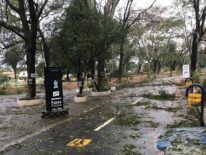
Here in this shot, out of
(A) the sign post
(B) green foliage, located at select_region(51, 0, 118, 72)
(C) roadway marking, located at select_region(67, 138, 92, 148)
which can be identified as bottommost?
(C) roadway marking, located at select_region(67, 138, 92, 148)

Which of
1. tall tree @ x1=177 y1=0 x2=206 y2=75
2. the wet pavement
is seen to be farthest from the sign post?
tall tree @ x1=177 y1=0 x2=206 y2=75

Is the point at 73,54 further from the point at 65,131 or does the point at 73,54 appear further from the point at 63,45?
the point at 65,131

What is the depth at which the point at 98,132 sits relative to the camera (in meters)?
8.93

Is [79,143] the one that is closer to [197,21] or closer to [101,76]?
[101,76]

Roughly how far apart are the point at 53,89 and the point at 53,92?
11 cm

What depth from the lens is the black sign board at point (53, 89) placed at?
11.9 metres

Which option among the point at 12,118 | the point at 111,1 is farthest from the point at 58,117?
the point at 111,1

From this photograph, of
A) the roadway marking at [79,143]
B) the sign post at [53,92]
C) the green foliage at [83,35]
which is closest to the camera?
the roadway marking at [79,143]

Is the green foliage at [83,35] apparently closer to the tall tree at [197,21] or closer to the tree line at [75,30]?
the tree line at [75,30]

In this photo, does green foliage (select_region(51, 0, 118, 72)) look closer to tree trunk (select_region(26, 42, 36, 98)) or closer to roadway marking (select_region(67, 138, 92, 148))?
tree trunk (select_region(26, 42, 36, 98))

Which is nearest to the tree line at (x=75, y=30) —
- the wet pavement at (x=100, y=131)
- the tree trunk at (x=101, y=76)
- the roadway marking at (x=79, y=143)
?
the tree trunk at (x=101, y=76)

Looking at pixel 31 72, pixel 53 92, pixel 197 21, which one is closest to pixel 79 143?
pixel 53 92

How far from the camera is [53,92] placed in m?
12.0

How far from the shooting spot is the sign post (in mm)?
11852
